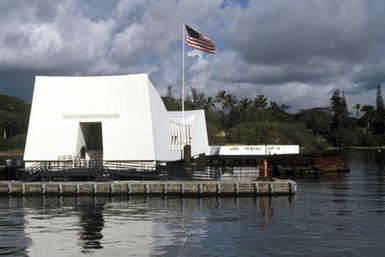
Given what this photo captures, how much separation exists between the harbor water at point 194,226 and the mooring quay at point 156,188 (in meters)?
0.83

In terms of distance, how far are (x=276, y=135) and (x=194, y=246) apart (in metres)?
108

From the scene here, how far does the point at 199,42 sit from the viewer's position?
46000 mm

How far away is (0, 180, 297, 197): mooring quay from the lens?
35812mm

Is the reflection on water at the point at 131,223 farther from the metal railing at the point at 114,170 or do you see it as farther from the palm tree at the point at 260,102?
the palm tree at the point at 260,102

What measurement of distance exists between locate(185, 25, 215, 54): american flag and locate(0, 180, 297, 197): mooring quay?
43.1 ft

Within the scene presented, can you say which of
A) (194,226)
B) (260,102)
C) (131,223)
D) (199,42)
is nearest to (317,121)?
(260,102)

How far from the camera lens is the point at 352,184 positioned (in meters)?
47.5

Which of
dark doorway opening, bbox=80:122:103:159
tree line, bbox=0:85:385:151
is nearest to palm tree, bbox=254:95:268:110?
tree line, bbox=0:85:385:151

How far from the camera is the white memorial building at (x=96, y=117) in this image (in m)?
45.6

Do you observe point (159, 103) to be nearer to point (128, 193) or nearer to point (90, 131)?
point (90, 131)

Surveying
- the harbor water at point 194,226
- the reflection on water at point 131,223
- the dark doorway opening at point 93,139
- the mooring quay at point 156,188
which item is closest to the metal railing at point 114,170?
the mooring quay at point 156,188

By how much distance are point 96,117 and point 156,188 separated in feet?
38.8

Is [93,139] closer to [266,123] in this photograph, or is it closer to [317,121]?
[266,123]

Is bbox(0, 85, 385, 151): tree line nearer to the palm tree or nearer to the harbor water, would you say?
the palm tree
